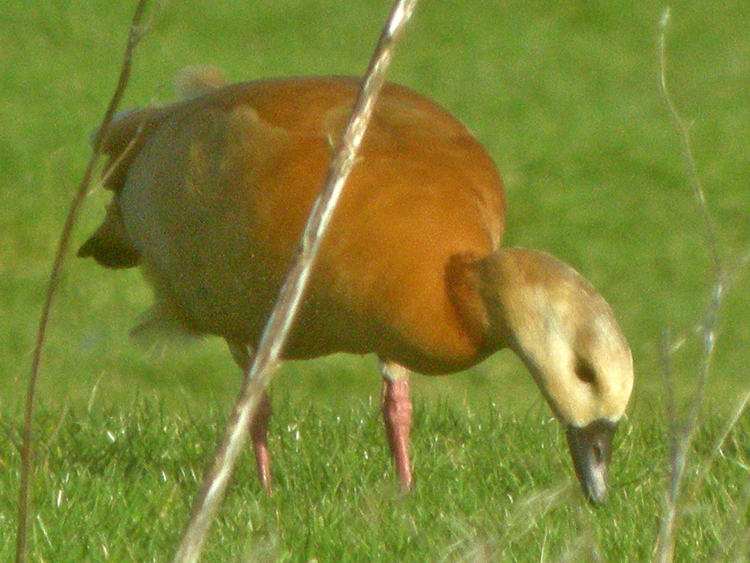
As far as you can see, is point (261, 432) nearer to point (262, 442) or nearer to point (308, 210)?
point (262, 442)

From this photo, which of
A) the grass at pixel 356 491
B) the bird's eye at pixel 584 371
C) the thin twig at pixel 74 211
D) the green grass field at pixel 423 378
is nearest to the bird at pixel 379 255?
the bird's eye at pixel 584 371

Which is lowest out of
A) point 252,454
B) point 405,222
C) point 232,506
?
point 252,454

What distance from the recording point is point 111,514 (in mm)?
3295

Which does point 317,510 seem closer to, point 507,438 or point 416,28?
point 507,438

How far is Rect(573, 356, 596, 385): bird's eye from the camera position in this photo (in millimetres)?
3264

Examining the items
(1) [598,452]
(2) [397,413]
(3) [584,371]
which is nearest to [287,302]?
(3) [584,371]

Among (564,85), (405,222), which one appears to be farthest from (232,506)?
(564,85)

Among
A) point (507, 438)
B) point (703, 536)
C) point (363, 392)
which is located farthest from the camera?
point (363, 392)

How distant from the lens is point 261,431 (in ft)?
13.1

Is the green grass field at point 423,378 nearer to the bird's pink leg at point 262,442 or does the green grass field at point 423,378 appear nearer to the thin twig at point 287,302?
the bird's pink leg at point 262,442

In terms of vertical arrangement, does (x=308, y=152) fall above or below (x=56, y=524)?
above

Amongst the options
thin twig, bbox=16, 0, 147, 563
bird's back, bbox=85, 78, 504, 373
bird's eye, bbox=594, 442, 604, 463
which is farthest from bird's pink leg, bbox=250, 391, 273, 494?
thin twig, bbox=16, 0, 147, 563

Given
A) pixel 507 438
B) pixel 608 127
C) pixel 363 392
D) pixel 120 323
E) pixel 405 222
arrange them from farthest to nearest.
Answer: pixel 608 127
pixel 120 323
pixel 363 392
pixel 507 438
pixel 405 222

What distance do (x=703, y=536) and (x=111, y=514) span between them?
3.57ft
